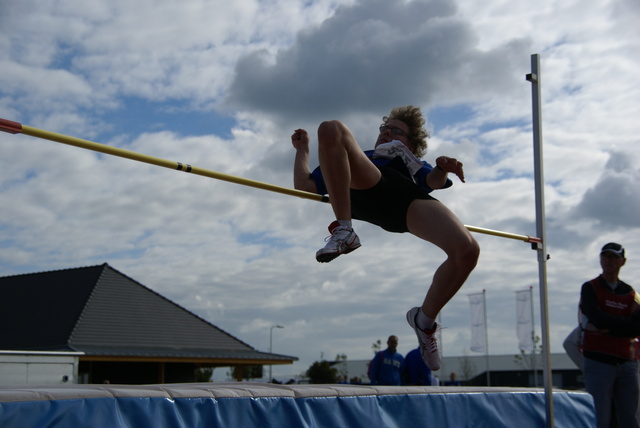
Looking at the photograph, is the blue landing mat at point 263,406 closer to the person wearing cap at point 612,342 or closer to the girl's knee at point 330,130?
the person wearing cap at point 612,342

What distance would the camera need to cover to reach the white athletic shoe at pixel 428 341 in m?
3.32

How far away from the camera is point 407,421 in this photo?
339cm

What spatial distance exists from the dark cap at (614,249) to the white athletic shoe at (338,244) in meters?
2.29

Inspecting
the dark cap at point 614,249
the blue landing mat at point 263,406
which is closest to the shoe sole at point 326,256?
the blue landing mat at point 263,406

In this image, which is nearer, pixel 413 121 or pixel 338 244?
pixel 338 244

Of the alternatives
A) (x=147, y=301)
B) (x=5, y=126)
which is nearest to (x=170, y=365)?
(x=147, y=301)

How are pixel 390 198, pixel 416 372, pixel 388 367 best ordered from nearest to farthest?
1. pixel 390 198
2. pixel 416 372
3. pixel 388 367

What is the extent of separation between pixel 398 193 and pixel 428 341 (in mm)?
698

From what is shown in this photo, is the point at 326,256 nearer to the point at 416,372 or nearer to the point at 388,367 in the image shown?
the point at 416,372

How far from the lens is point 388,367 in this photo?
844cm

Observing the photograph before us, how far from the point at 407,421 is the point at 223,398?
3.49 feet

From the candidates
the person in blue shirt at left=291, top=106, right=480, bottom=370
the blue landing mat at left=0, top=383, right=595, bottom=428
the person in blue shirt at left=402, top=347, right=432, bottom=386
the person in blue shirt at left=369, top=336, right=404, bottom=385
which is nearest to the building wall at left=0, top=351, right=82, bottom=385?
the person in blue shirt at left=369, top=336, right=404, bottom=385

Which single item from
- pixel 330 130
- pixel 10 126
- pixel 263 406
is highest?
pixel 330 130

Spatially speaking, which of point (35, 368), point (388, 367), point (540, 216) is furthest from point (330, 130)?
point (35, 368)
